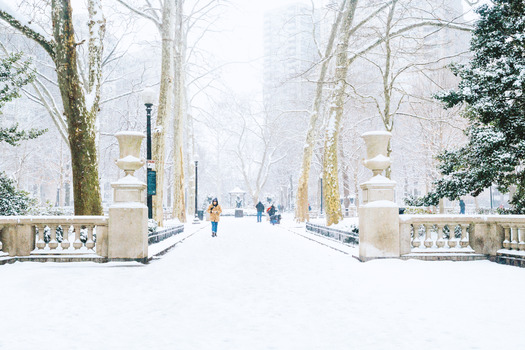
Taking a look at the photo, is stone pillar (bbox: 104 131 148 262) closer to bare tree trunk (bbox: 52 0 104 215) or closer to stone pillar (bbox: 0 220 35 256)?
stone pillar (bbox: 0 220 35 256)

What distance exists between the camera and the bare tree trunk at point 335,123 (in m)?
19.6

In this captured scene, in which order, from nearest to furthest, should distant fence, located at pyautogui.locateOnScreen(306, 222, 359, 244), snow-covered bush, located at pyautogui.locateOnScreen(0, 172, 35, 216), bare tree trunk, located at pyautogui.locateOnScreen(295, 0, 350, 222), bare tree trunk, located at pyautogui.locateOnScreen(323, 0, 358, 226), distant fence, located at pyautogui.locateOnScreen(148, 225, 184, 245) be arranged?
snow-covered bush, located at pyautogui.locateOnScreen(0, 172, 35, 216)
distant fence, located at pyautogui.locateOnScreen(306, 222, 359, 244)
distant fence, located at pyautogui.locateOnScreen(148, 225, 184, 245)
bare tree trunk, located at pyautogui.locateOnScreen(323, 0, 358, 226)
bare tree trunk, located at pyautogui.locateOnScreen(295, 0, 350, 222)

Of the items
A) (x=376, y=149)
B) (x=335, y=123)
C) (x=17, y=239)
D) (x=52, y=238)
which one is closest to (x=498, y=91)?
(x=376, y=149)

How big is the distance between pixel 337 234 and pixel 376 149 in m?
5.51

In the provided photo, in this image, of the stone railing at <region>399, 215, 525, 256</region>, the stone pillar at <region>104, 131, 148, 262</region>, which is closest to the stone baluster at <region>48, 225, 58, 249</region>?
the stone pillar at <region>104, 131, 148, 262</region>

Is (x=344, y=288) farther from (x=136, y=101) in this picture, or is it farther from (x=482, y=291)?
(x=136, y=101)

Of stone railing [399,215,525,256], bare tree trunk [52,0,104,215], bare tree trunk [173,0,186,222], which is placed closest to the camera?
stone railing [399,215,525,256]

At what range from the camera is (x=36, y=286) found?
7859 millimetres

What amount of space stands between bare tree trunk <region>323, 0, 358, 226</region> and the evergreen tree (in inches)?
268

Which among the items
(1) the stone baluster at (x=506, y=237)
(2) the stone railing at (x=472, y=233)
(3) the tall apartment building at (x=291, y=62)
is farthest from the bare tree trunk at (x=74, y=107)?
(1) the stone baluster at (x=506, y=237)

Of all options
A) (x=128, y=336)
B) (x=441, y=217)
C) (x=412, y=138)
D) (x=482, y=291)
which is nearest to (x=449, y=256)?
(x=441, y=217)

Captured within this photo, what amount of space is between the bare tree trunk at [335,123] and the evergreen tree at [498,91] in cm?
680

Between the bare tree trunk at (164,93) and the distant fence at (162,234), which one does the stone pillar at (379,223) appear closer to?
the distant fence at (162,234)

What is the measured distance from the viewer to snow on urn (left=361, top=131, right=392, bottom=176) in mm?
11203
